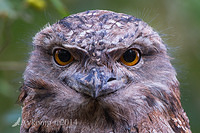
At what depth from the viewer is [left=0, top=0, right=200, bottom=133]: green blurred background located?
145 inches

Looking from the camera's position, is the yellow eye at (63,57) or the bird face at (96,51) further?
the yellow eye at (63,57)

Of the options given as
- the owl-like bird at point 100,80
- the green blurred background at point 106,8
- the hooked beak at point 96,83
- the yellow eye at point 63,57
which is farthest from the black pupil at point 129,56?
the green blurred background at point 106,8

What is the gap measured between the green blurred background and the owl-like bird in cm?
47

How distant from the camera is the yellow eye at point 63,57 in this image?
2.83 m

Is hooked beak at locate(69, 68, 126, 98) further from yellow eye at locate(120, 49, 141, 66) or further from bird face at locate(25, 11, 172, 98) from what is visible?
yellow eye at locate(120, 49, 141, 66)

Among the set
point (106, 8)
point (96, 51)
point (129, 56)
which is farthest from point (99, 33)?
point (106, 8)

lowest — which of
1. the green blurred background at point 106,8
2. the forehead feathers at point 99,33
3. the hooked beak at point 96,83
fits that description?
the hooked beak at point 96,83

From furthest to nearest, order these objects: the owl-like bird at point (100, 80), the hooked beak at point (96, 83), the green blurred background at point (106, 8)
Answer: the green blurred background at point (106, 8) < the owl-like bird at point (100, 80) < the hooked beak at point (96, 83)

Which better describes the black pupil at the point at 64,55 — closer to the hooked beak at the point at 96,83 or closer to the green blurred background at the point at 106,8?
the hooked beak at the point at 96,83

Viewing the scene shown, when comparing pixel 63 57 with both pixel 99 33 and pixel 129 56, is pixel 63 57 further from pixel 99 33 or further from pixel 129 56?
pixel 129 56

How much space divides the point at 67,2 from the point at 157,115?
3.30m

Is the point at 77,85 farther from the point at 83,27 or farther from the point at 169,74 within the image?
the point at 169,74

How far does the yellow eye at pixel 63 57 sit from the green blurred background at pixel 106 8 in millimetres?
610

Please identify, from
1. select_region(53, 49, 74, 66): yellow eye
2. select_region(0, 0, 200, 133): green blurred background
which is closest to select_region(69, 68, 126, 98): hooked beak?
select_region(53, 49, 74, 66): yellow eye
